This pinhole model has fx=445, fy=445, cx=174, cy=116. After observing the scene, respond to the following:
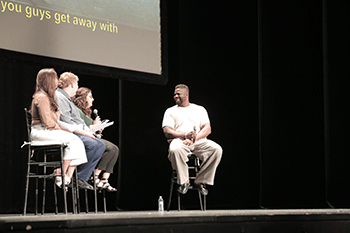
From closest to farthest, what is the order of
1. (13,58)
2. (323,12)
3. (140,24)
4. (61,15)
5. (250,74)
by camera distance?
(13,58)
(61,15)
(140,24)
(323,12)
(250,74)

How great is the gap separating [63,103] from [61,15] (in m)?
0.75

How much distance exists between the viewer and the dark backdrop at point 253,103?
172 inches

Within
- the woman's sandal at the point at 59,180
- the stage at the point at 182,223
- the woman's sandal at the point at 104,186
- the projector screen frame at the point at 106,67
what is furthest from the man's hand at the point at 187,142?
the stage at the point at 182,223

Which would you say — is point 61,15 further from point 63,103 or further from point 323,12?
point 323,12

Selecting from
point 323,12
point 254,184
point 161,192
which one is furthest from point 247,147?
point 323,12

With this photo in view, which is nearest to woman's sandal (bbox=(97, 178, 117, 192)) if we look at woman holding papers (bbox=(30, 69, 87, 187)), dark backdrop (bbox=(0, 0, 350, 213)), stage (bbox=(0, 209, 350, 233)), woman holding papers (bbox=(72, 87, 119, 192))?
woman holding papers (bbox=(72, 87, 119, 192))

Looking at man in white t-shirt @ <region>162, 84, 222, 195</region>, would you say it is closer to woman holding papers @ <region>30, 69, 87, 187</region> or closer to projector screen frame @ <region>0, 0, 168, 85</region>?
→ projector screen frame @ <region>0, 0, 168, 85</region>

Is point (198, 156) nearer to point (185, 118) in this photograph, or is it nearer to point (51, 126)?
point (185, 118)

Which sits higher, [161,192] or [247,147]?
[247,147]

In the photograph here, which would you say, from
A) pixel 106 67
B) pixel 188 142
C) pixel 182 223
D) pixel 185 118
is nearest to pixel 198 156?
pixel 188 142

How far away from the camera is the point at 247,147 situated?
4.72 metres

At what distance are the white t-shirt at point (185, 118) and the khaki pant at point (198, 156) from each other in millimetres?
175

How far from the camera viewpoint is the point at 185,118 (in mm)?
3986

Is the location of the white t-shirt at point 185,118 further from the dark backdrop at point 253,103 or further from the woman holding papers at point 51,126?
the woman holding papers at point 51,126
